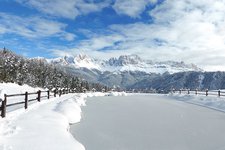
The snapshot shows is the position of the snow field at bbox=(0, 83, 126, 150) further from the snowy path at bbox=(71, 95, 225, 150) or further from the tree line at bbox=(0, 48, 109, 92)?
the tree line at bbox=(0, 48, 109, 92)

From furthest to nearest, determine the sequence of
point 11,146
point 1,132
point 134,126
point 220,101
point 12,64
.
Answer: point 12,64
point 220,101
point 134,126
point 1,132
point 11,146

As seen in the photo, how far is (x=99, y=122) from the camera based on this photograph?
22.6m

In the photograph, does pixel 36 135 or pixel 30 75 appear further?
pixel 30 75

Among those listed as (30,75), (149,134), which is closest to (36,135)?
(149,134)

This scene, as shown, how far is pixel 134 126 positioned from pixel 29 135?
828cm

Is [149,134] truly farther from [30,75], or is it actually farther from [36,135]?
[30,75]

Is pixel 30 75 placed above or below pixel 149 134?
above

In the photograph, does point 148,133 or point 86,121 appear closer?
point 148,133

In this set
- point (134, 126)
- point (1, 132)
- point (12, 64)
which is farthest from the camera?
point (12, 64)

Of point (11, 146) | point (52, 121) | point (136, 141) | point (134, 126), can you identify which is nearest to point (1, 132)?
point (11, 146)

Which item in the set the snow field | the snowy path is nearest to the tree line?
the snowy path

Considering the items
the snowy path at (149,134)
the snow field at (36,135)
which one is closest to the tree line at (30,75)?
the snowy path at (149,134)

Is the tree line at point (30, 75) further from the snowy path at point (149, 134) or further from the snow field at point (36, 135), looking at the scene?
the snow field at point (36, 135)

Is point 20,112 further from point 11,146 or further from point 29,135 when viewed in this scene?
point 11,146
